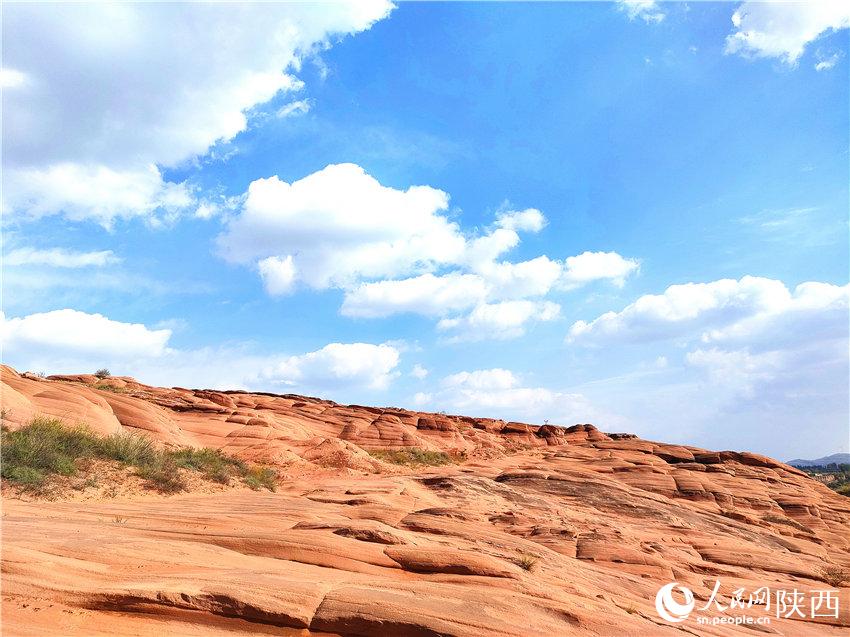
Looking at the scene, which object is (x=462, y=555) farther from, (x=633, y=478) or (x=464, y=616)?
(x=633, y=478)

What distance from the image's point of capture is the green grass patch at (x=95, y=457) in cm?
1351

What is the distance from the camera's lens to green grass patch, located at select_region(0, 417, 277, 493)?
1351 centimetres

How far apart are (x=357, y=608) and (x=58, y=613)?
10.8ft

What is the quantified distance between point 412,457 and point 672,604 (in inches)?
1089

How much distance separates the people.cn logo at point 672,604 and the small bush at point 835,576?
783 centimetres

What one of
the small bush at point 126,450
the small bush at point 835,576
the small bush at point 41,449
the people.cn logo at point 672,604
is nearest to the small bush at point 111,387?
the small bush at point 126,450

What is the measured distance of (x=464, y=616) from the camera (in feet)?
21.3

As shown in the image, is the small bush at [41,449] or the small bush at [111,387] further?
the small bush at [111,387]

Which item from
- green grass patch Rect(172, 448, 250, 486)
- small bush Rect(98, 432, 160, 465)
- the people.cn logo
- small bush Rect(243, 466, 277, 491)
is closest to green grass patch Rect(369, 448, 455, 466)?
small bush Rect(243, 466, 277, 491)

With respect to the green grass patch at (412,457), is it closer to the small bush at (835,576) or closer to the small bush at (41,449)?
the small bush at (41,449)

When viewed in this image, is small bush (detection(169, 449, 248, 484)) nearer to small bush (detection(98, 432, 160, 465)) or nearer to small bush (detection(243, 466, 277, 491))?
→ small bush (detection(243, 466, 277, 491))

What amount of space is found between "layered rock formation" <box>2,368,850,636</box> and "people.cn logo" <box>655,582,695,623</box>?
23cm

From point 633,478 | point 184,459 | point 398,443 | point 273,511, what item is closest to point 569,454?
point 633,478

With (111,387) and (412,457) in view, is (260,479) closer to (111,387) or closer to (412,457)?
(412,457)
